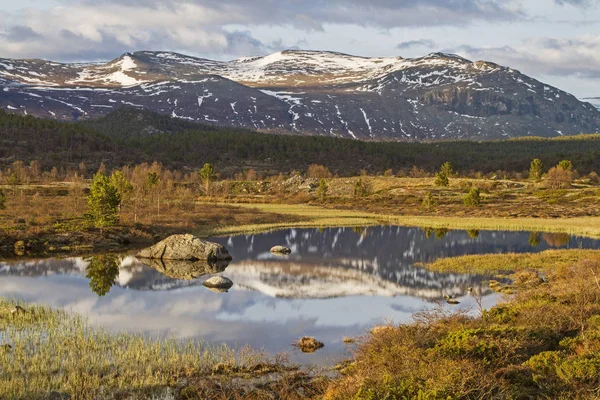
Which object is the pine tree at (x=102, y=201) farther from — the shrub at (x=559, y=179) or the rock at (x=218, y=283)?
the shrub at (x=559, y=179)

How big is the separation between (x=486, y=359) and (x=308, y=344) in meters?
9.56

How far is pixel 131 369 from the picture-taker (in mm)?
20938

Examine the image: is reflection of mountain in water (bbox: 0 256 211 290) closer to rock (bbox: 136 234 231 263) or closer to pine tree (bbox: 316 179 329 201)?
rock (bbox: 136 234 231 263)

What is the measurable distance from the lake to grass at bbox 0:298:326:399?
7.77ft

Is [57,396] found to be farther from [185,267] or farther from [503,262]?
[503,262]

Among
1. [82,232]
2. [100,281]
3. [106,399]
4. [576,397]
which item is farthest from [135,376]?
[82,232]

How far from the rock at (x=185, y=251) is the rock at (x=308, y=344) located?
2520 centimetres

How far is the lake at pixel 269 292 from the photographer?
1123 inches

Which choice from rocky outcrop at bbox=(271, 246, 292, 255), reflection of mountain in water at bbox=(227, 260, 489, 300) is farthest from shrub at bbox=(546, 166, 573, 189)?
reflection of mountain in water at bbox=(227, 260, 489, 300)

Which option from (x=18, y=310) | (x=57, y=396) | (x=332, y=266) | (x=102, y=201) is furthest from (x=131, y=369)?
(x=102, y=201)

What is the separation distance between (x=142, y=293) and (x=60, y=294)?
489cm

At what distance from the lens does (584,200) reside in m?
115

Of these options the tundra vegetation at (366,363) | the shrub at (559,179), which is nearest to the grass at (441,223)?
the tundra vegetation at (366,363)

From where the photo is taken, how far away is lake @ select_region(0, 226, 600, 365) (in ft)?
93.6
